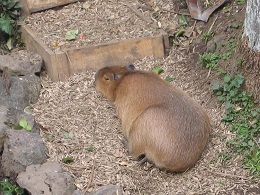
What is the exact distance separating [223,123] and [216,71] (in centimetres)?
75

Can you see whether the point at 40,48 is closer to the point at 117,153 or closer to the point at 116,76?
the point at 116,76

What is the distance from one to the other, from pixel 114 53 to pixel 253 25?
1.91 m

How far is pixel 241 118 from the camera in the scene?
22.5ft

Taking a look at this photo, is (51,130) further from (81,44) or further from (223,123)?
(223,123)

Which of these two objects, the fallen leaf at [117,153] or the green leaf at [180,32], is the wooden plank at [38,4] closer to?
the green leaf at [180,32]

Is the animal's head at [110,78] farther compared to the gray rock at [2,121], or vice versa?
the animal's head at [110,78]

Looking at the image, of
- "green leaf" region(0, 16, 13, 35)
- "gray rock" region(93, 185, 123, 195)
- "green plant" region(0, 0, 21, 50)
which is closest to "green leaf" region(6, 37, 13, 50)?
"green plant" region(0, 0, 21, 50)

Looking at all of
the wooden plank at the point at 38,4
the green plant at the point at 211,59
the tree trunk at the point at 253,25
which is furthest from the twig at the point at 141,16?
the tree trunk at the point at 253,25

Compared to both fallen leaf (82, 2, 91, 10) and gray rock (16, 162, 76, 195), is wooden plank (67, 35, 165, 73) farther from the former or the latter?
gray rock (16, 162, 76, 195)

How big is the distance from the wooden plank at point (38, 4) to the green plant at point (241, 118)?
2664mm

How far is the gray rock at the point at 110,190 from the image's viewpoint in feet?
19.8

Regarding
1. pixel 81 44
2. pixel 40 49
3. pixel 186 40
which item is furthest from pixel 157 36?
pixel 40 49

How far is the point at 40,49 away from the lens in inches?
313

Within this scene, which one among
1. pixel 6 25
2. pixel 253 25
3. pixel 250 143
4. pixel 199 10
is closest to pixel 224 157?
pixel 250 143
